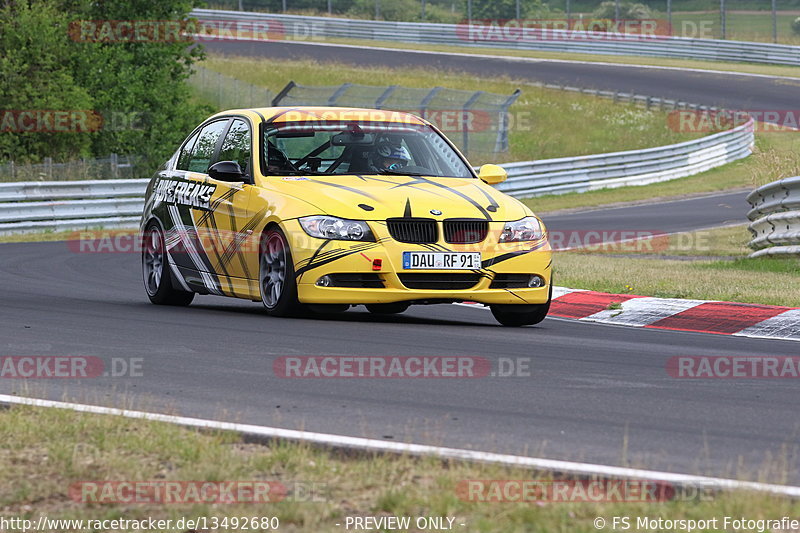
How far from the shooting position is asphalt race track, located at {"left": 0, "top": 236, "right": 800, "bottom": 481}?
18.4ft

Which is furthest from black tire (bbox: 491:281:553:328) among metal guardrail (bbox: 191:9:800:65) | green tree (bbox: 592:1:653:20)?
green tree (bbox: 592:1:653:20)

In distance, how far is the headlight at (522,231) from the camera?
973 cm

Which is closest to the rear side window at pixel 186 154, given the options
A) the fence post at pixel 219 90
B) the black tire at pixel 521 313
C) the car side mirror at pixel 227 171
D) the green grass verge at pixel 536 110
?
the car side mirror at pixel 227 171

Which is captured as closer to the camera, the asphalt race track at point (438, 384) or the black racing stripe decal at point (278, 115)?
the asphalt race track at point (438, 384)

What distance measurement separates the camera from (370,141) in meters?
10.7

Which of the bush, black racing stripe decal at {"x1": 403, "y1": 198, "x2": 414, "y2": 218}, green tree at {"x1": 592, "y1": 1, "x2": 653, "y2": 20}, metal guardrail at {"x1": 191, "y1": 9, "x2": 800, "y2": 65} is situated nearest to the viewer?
black racing stripe decal at {"x1": 403, "y1": 198, "x2": 414, "y2": 218}

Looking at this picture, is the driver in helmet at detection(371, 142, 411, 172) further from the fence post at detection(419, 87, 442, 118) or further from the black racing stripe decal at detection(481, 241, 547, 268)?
the fence post at detection(419, 87, 442, 118)

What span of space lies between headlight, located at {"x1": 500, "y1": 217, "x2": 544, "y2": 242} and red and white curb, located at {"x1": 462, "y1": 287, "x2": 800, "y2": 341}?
127 cm

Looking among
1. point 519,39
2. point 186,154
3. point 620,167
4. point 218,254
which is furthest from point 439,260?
point 519,39

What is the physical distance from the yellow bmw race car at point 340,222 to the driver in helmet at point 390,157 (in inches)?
0.4

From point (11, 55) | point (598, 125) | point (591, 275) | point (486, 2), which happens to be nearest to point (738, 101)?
point (598, 125)

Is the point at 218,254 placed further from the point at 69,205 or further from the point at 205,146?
the point at 69,205

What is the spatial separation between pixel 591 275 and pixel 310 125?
4.01 m

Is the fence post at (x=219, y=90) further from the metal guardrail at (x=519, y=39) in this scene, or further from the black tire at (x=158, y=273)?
the black tire at (x=158, y=273)
